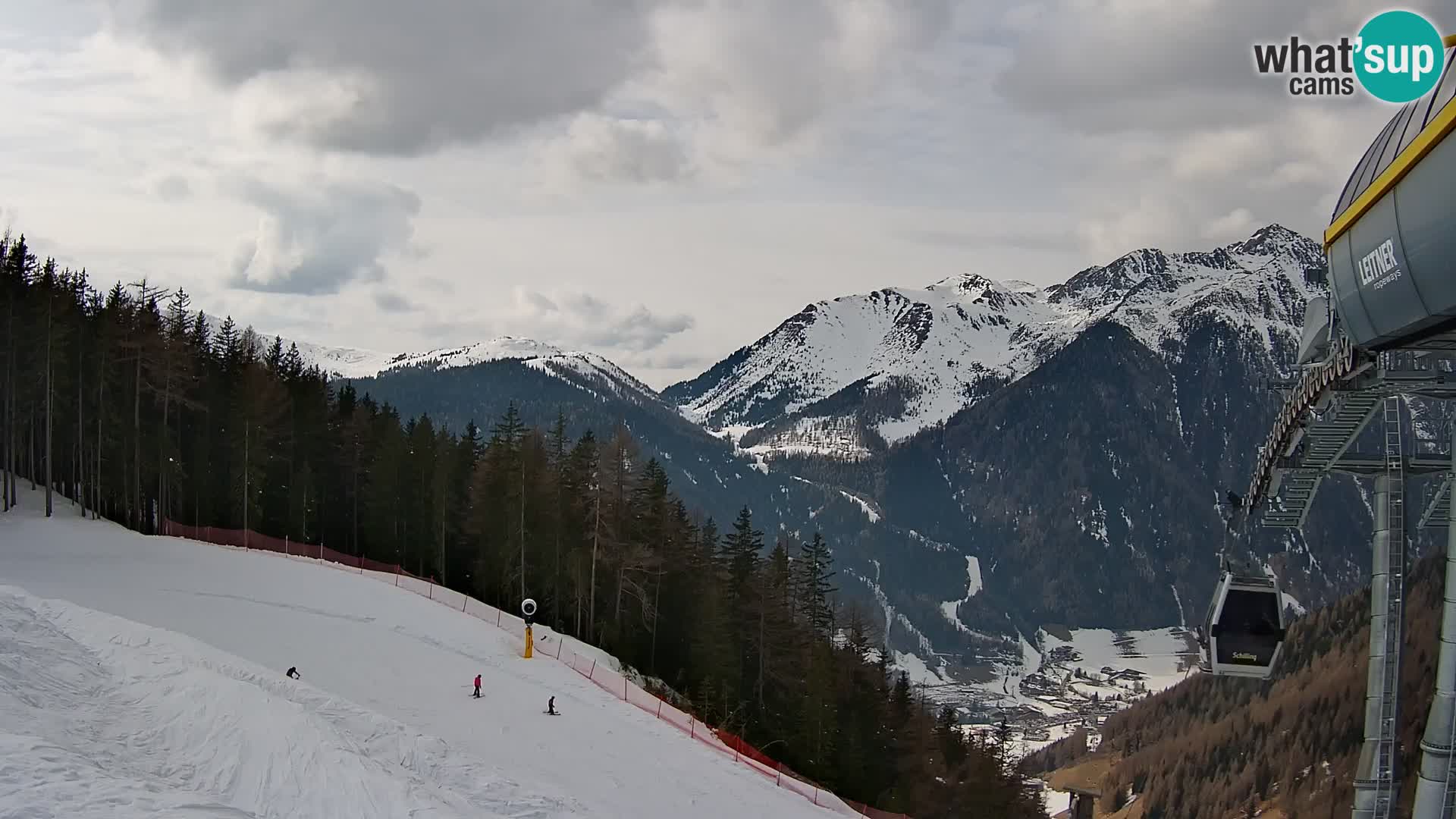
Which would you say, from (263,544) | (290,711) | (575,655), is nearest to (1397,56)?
(290,711)

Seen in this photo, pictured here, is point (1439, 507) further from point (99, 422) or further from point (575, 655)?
point (99, 422)

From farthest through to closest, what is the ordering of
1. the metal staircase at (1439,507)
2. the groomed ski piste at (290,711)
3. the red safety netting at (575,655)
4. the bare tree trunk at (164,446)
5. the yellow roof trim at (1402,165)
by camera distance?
the bare tree trunk at (164,446) < the red safety netting at (575,655) < the metal staircase at (1439,507) < the groomed ski piste at (290,711) < the yellow roof trim at (1402,165)

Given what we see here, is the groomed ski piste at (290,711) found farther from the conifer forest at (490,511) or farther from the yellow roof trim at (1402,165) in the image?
the yellow roof trim at (1402,165)

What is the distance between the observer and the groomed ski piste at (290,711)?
623 inches

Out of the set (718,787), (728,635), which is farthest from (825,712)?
(718,787)

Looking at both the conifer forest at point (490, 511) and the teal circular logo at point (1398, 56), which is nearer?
the teal circular logo at point (1398, 56)

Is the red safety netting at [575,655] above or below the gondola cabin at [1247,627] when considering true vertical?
below

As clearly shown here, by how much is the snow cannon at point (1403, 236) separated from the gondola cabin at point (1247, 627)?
8.35 metres

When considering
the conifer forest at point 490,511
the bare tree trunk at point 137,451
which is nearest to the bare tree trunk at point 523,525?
the conifer forest at point 490,511

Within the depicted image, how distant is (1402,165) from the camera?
1047 centimetres

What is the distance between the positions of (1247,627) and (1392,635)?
382cm

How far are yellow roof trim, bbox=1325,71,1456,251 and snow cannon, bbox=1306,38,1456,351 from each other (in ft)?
0.04

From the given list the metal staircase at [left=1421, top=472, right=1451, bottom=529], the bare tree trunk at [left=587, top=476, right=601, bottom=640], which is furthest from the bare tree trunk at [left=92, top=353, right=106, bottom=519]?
the metal staircase at [left=1421, top=472, right=1451, bottom=529]

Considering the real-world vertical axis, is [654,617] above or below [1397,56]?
below
